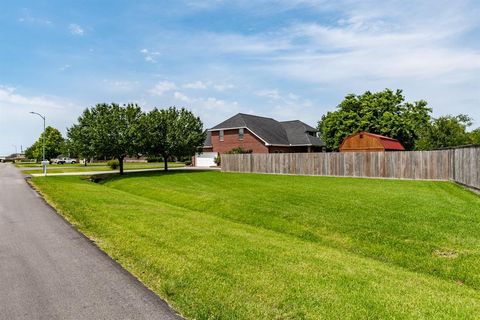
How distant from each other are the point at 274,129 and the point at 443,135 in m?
23.1

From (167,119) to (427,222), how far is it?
31.1 m

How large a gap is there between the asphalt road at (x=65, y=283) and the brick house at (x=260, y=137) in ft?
124

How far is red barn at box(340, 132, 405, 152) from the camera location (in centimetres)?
3672

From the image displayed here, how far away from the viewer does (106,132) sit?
3303 centimetres

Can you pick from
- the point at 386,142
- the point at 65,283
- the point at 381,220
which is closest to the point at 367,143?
the point at 386,142

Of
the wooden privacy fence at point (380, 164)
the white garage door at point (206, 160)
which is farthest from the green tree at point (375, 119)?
the wooden privacy fence at point (380, 164)

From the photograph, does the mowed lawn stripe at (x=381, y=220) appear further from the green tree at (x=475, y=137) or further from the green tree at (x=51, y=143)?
the green tree at (x=51, y=143)

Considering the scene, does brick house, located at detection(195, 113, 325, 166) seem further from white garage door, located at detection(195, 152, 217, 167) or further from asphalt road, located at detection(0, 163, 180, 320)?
asphalt road, located at detection(0, 163, 180, 320)

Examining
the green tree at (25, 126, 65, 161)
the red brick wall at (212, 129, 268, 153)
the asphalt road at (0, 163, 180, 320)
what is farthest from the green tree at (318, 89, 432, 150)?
the green tree at (25, 126, 65, 161)

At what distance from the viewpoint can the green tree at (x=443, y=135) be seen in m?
46.8

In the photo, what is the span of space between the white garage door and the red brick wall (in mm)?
1442

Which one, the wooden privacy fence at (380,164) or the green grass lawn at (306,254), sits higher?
the wooden privacy fence at (380,164)

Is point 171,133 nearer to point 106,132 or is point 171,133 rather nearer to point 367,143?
point 106,132

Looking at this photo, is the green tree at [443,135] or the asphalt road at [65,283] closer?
the asphalt road at [65,283]
